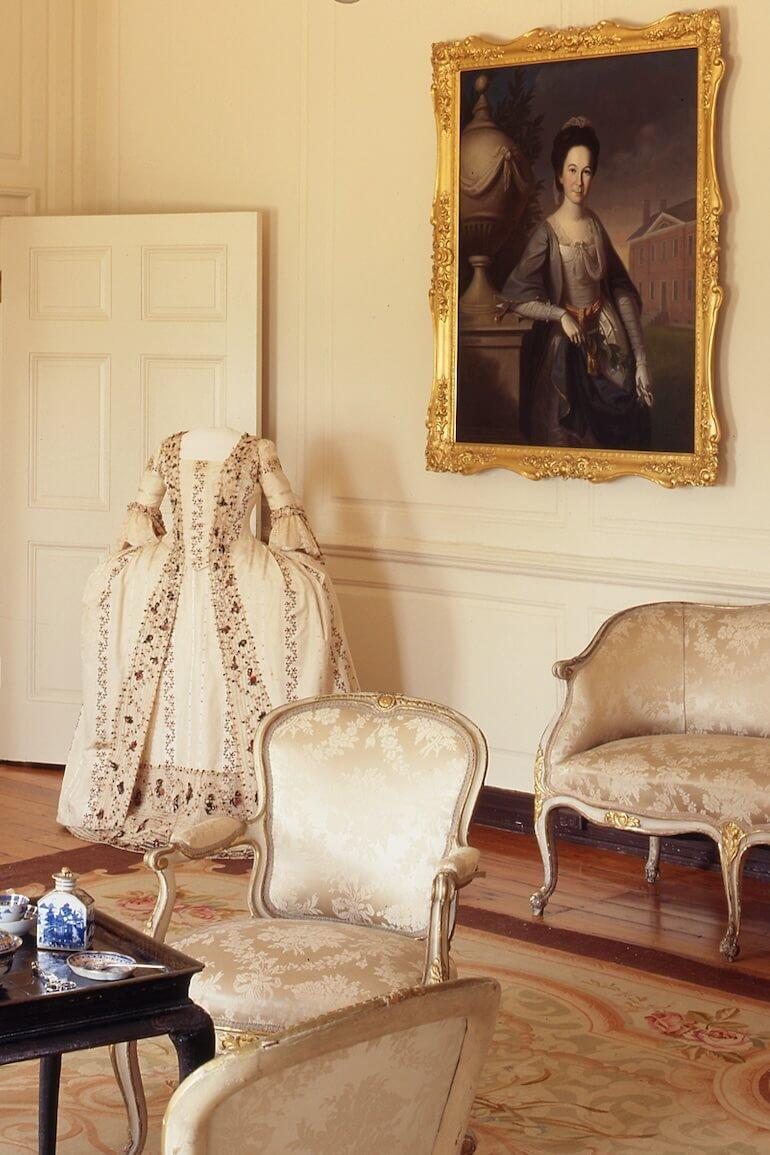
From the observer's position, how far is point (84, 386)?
611 centimetres

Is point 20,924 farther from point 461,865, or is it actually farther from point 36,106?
point 36,106

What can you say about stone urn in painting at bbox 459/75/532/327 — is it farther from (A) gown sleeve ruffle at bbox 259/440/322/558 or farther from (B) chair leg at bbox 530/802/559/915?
(B) chair leg at bbox 530/802/559/915

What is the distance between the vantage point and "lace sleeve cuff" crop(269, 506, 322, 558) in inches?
210

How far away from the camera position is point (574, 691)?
4.50 m

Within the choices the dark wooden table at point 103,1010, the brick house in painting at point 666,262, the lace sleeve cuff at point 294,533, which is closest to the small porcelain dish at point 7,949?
the dark wooden table at point 103,1010

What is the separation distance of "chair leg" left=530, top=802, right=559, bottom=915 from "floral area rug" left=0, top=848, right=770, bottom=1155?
25 centimetres

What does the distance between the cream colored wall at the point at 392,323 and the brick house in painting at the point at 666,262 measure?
0.40 feet

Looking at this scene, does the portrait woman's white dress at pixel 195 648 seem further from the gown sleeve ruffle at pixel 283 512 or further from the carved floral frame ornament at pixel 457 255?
the carved floral frame ornament at pixel 457 255

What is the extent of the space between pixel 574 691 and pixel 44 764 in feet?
8.80

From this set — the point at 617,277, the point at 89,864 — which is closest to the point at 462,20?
the point at 617,277

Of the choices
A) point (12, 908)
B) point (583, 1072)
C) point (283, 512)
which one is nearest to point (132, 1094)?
point (12, 908)

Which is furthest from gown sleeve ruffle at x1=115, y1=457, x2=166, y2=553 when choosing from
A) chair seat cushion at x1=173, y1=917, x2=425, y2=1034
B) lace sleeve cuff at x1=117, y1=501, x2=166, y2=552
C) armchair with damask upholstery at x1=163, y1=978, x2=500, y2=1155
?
armchair with damask upholstery at x1=163, y1=978, x2=500, y2=1155

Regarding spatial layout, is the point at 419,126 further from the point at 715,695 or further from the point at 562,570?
the point at 715,695

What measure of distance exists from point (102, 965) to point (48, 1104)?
0.54 m
